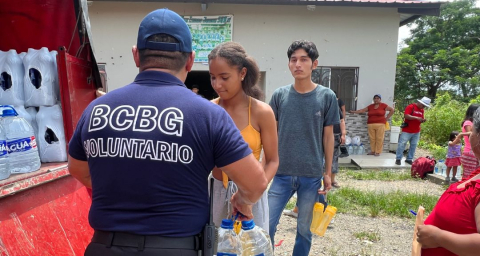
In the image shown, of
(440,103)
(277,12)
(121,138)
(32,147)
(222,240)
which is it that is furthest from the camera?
(440,103)

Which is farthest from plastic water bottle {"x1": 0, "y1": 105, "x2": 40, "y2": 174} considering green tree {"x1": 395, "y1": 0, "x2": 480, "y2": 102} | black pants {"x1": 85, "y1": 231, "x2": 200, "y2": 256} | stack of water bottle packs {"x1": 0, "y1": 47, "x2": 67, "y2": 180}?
green tree {"x1": 395, "y1": 0, "x2": 480, "y2": 102}

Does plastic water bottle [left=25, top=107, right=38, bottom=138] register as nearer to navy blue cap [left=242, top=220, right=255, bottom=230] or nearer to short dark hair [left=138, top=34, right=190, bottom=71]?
short dark hair [left=138, top=34, right=190, bottom=71]

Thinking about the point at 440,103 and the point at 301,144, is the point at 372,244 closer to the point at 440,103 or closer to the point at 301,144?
the point at 301,144

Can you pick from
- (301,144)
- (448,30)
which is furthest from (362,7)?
(448,30)

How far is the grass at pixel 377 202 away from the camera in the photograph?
16.6ft

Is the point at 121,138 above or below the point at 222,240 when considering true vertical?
above

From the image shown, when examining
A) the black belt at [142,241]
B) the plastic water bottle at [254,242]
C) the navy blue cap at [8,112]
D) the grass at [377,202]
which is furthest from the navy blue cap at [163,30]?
the grass at [377,202]

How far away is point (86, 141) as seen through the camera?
1.23 meters

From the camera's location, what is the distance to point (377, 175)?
761 centimetres

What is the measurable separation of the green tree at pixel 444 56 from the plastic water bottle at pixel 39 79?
23.9m

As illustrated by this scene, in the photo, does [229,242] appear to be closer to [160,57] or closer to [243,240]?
[243,240]

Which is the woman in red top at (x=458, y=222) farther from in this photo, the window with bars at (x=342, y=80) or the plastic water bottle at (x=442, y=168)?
the window with bars at (x=342, y=80)

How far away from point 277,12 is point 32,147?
7447mm

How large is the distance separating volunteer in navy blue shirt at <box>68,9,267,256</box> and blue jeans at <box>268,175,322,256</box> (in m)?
1.63
